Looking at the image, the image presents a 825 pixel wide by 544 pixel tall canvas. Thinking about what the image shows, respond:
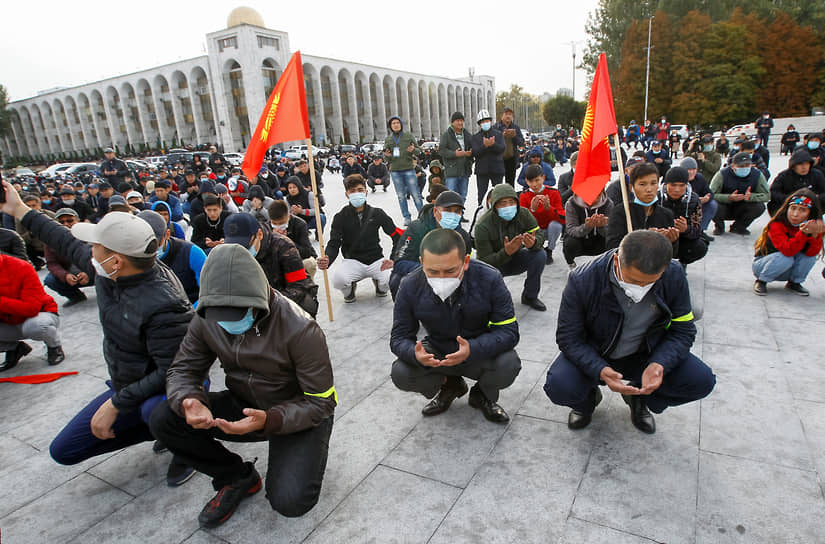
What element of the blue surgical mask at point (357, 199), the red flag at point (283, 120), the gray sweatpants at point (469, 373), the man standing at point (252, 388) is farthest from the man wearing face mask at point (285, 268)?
the man standing at point (252, 388)

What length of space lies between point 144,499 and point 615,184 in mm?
6828

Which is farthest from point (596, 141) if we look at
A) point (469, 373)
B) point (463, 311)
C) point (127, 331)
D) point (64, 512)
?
point (64, 512)

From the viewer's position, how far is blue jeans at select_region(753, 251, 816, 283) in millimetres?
5031

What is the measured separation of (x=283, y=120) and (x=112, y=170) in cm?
1001

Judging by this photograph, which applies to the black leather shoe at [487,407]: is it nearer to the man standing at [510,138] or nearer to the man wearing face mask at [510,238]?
the man wearing face mask at [510,238]

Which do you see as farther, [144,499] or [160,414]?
[144,499]

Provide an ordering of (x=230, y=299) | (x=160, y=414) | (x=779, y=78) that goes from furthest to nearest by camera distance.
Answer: (x=779, y=78)
(x=160, y=414)
(x=230, y=299)

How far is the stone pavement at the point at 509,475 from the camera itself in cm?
229

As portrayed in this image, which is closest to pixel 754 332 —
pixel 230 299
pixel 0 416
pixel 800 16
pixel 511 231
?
pixel 511 231

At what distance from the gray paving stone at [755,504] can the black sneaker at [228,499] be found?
89.4 inches

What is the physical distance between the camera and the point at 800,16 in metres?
39.3

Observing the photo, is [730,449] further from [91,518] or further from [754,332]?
[91,518]

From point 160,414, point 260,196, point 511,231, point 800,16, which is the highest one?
point 800,16

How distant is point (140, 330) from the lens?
2576 millimetres
